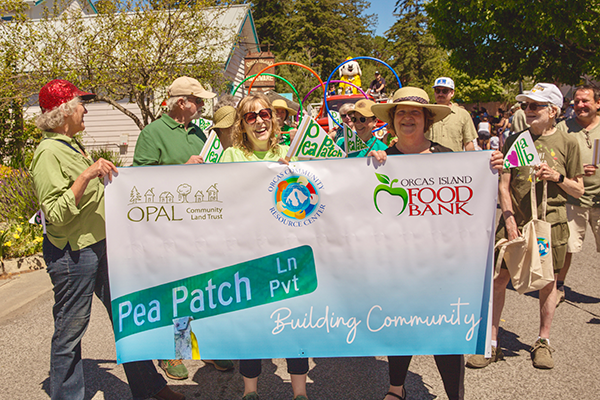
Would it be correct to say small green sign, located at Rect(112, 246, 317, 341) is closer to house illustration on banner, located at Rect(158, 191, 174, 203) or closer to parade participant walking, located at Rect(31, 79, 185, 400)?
parade participant walking, located at Rect(31, 79, 185, 400)

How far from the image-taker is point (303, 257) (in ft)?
8.74

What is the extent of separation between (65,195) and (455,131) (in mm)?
3929

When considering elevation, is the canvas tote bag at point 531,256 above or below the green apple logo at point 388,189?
below

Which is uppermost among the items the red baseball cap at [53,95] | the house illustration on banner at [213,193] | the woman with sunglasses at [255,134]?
the red baseball cap at [53,95]

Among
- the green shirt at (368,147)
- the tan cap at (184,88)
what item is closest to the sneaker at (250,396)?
Answer: the green shirt at (368,147)

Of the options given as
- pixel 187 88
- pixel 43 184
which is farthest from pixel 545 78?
pixel 43 184

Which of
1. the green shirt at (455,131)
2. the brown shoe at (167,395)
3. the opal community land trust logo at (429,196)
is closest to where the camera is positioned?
the opal community land trust logo at (429,196)

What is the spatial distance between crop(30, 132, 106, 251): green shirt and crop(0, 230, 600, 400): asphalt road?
4.12 feet

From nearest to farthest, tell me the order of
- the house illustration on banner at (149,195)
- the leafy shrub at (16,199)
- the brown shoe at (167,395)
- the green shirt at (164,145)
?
the house illustration on banner at (149,195), the brown shoe at (167,395), the green shirt at (164,145), the leafy shrub at (16,199)

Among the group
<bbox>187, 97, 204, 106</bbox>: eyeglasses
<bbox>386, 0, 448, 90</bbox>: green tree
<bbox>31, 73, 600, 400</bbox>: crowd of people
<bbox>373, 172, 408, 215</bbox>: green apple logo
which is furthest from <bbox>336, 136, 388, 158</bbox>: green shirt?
<bbox>386, 0, 448, 90</bbox>: green tree

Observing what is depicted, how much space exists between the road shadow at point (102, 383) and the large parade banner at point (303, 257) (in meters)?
0.66

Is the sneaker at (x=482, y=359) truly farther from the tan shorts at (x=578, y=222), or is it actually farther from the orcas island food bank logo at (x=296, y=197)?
the orcas island food bank logo at (x=296, y=197)

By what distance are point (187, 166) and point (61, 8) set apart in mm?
10055

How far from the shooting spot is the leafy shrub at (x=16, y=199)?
6805 millimetres
